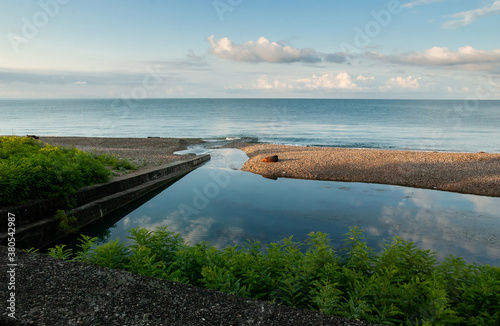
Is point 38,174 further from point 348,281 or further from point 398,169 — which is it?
point 398,169

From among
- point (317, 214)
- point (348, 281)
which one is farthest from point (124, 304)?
point (317, 214)

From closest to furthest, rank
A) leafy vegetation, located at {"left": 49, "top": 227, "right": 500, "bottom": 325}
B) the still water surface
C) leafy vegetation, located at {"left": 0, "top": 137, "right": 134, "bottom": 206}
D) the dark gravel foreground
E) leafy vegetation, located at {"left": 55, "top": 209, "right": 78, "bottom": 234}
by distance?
the dark gravel foreground, leafy vegetation, located at {"left": 49, "top": 227, "right": 500, "bottom": 325}, leafy vegetation, located at {"left": 0, "top": 137, "right": 134, "bottom": 206}, leafy vegetation, located at {"left": 55, "top": 209, "right": 78, "bottom": 234}, the still water surface

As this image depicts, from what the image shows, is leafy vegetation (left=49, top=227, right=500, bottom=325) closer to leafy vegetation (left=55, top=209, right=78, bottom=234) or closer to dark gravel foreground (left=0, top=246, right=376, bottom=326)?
dark gravel foreground (left=0, top=246, right=376, bottom=326)

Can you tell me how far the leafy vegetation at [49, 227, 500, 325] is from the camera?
4953 millimetres

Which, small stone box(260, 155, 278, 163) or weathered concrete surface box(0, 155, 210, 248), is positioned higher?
small stone box(260, 155, 278, 163)

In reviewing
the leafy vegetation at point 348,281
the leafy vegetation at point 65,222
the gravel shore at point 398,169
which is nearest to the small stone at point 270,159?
the gravel shore at point 398,169

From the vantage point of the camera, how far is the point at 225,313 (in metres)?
4.59

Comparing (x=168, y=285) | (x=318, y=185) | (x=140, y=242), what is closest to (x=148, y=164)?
(x=318, y=185)

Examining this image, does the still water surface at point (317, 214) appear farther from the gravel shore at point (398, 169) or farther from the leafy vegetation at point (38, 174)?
the leafy vegetation at point (38, 174)

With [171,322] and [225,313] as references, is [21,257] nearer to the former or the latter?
[171,322]

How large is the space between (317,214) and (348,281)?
31.7 feet

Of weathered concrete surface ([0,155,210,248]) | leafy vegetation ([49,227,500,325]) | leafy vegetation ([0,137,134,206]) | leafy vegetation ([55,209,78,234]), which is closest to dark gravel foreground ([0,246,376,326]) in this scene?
leafy vegetation ([49,227,500,325])

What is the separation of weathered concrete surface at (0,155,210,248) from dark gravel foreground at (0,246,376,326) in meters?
6.19

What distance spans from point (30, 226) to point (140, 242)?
20.3 feet
